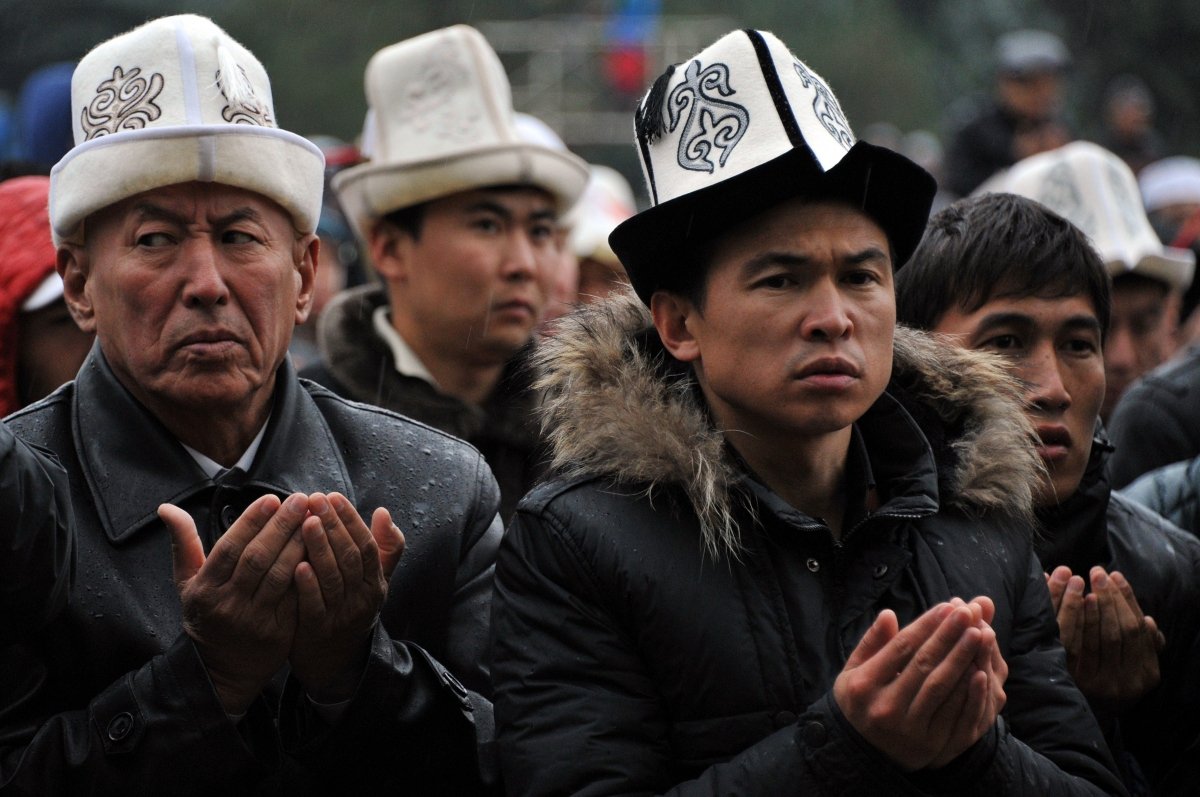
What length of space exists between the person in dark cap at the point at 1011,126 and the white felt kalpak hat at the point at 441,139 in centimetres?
587

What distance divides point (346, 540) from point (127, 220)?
96cm

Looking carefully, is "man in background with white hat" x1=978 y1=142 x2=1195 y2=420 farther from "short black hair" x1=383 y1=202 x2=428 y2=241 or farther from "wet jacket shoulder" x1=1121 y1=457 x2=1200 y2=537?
"short black hair" x1=383 y1=202 x2=428 y2=241

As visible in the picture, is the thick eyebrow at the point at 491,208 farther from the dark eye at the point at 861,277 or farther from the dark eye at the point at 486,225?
the dark eye at the point at 861,277

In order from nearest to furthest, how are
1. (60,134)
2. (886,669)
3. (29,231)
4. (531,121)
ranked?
(886,669) < (29,231) < (60,134) < (531,121)

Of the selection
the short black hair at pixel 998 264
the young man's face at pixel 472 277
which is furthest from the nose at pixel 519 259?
the short black hair at pixel 998 264

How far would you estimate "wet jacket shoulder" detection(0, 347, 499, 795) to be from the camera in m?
3.36

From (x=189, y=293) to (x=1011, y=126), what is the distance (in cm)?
926

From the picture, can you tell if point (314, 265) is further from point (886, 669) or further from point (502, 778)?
point (886, 669)

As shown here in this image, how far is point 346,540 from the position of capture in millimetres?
3332

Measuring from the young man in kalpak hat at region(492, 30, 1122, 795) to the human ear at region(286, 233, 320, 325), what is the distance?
25.5 inches

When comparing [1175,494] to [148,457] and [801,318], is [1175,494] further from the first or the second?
[148,457]

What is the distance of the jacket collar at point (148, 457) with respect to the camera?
367cm

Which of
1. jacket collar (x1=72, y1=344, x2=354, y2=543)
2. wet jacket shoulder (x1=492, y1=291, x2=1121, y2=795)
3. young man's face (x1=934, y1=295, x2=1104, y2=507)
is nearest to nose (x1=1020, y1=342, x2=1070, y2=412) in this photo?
young man's face (x1=934, y1=295, x2=1104, y2=507)

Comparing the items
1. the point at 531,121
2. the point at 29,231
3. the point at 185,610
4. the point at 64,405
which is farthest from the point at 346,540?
the point at 531,121
